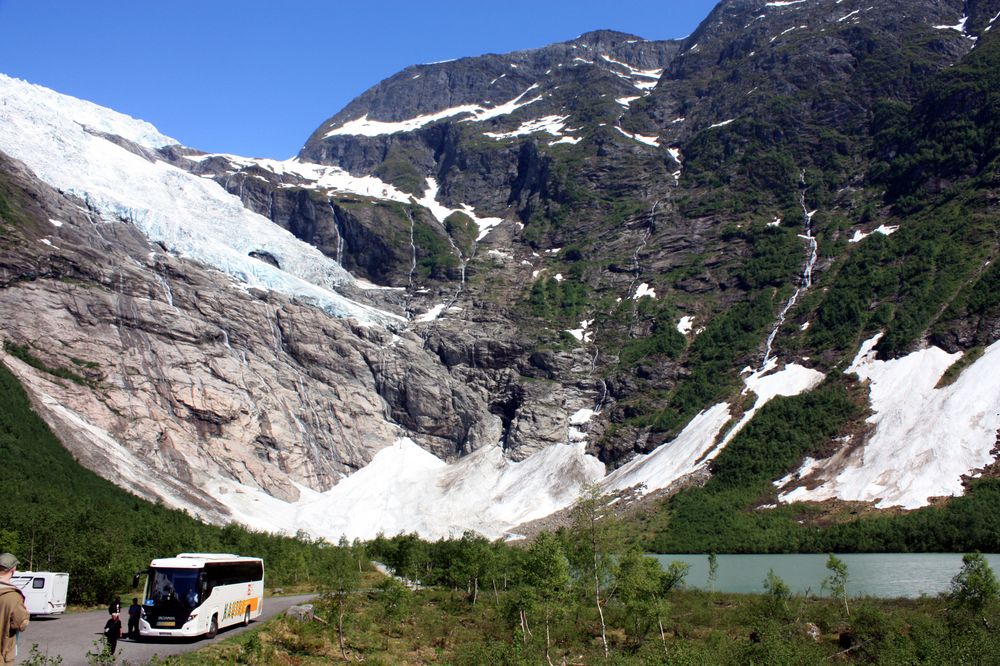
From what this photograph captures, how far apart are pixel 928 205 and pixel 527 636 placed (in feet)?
459

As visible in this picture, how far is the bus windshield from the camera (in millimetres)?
A: 25797

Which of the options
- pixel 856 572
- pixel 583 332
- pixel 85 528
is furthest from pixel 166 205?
pixel 856 572

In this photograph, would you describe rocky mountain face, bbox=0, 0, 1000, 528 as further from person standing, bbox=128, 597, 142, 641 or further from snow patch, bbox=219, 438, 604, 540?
person standing, bbox=128, 597, 142, 641

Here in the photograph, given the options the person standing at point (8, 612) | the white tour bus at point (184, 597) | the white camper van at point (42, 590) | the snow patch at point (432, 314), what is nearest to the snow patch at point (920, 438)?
the white tour bus at point (184, 597)

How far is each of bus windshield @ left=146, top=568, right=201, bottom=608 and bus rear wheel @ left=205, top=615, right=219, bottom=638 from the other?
1.42 m

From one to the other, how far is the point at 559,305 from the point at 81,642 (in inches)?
5635

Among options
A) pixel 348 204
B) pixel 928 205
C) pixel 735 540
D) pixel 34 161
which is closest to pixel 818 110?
pixel 928 205

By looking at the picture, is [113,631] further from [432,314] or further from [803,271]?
[803,271]

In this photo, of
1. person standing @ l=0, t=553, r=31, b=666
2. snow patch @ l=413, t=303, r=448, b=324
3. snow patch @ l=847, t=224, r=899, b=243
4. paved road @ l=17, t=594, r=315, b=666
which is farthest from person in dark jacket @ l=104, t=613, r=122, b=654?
snow patch @ l=847, t=224, r=899, b=243

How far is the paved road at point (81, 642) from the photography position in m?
22.8

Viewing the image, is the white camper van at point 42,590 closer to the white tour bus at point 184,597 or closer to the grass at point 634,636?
the white tour bus at point 184,597

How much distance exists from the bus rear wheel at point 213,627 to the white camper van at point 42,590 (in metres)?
10.4

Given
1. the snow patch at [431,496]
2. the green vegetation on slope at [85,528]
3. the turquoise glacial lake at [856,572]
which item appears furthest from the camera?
the snow patch at [431,496]

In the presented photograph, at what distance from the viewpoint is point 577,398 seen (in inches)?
5566
